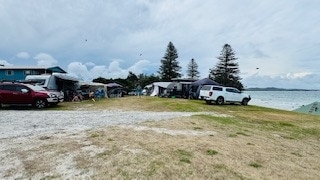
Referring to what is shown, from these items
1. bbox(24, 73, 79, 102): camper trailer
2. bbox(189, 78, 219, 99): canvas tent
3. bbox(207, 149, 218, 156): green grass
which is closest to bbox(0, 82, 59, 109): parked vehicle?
bbox(24, 73, 79, 102): camper trailer

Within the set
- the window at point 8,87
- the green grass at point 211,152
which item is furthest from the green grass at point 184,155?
the window at point 8,87

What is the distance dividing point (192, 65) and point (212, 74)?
319 inches

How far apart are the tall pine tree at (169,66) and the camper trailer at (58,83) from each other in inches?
1448

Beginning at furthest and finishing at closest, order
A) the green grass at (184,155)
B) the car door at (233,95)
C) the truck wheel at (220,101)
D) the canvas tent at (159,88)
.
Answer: the canvas tent at (159,88) → the car door at (233,95) → the truck wheel at (220,101) → the green grass at (184,155)

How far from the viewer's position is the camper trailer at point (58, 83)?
24641mm

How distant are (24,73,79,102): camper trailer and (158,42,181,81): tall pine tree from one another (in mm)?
36789

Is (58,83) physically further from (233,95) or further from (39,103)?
(233,95)

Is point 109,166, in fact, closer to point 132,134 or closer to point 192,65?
point 132,134

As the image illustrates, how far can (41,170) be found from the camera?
17.1ft

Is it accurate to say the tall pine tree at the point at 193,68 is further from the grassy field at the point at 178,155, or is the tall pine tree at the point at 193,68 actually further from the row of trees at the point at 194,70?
the grassy field at the point at 178,155

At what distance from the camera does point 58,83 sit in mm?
27234

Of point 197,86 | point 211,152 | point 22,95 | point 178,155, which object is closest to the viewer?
point 178,155

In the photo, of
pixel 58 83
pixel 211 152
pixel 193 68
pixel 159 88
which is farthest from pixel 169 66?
pixel 211 152

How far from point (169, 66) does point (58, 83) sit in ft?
139
